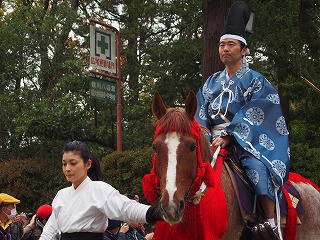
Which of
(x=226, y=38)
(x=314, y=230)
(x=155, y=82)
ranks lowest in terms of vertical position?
(x=314, y=230)

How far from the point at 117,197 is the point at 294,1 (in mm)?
11260

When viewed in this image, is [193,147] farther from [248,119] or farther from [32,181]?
[32,181]

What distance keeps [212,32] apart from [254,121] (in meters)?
6.98

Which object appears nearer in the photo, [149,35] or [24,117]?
[24,117]

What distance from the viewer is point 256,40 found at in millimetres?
15625

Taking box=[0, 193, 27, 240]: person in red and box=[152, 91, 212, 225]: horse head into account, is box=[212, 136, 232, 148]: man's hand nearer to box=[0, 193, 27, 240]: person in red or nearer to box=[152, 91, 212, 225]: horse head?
box=[152, 91, 212, 225]: horse head

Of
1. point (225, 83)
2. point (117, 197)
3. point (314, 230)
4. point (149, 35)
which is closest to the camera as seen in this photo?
point (117, 197)

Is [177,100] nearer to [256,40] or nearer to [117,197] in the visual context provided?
[256,40]

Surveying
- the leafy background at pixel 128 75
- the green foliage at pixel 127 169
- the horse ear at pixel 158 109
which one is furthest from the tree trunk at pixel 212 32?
the horse ear at pixel 158 109

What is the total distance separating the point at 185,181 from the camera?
5.29m

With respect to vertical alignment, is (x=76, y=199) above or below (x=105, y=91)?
below

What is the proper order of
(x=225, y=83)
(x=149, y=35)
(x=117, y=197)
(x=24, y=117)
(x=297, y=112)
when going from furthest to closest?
1. (x=149, y=35)
2. (x=24, y=117)
3. (x=297, y=112)
4. (x=225, y=83)
5. (x=117, y=197)

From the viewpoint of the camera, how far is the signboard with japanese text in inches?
581

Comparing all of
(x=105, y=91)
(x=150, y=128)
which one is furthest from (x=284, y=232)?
(x=150, y=128)
